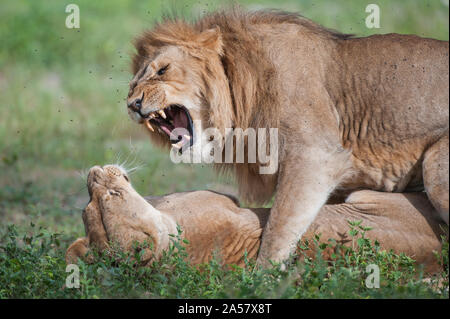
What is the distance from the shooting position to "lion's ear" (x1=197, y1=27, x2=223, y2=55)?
15.0 ft

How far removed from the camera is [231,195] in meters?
4.64

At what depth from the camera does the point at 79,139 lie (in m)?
8.69

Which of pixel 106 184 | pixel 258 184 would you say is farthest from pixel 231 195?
pixel 106 184

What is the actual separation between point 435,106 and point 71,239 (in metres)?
2.76

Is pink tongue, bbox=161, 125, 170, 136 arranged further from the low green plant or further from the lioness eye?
the low green plant

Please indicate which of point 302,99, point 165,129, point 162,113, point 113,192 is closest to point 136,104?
point 162,113

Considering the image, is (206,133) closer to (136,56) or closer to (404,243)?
(136,56)

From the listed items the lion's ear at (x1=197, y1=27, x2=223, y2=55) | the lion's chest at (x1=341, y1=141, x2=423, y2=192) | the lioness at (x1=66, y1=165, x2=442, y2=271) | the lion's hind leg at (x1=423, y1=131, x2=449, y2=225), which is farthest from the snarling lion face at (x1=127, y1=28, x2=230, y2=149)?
the lion's hind leg at (x1=423, y1=131, x2=449, y2=225)

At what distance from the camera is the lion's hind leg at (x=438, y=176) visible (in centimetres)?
395

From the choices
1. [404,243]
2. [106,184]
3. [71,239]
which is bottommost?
[71,239]

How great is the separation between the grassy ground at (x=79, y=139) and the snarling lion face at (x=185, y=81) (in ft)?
0.93

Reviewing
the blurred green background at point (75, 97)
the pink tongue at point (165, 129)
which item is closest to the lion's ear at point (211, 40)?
the blurred green background at point (75, 97)

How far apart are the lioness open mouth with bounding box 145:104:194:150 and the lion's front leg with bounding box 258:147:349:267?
0.77 meters

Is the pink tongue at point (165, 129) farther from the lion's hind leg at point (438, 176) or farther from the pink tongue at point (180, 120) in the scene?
the lion's hind leg at point (438, 176)
